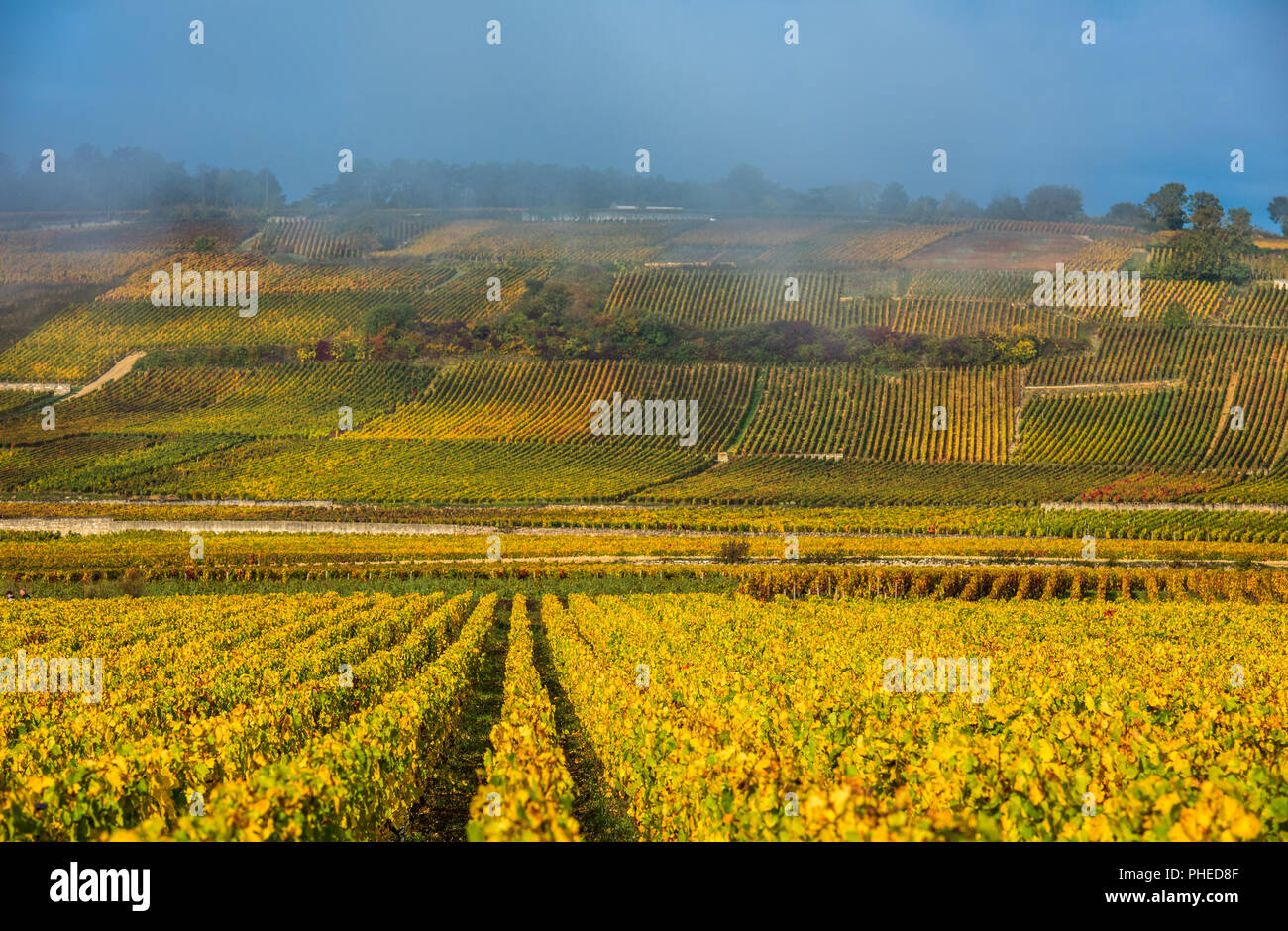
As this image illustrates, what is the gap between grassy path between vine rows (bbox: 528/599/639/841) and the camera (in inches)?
505

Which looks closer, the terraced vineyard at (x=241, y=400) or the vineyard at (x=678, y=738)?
the vineyard at (x=678, y=738)

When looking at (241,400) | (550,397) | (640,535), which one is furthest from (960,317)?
(241,400)

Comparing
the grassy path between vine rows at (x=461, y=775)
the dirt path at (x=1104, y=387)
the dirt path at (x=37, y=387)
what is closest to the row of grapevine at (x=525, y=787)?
the grassy path between vine rows at (x=461, y=775)

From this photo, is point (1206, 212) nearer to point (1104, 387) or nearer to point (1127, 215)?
point (1127, 215)

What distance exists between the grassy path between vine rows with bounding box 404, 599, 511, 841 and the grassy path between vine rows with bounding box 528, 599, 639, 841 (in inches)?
51.5

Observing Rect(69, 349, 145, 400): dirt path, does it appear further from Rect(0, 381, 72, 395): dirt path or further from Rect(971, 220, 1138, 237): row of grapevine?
Rect(971, 220, 1138, 237): row of grapevine

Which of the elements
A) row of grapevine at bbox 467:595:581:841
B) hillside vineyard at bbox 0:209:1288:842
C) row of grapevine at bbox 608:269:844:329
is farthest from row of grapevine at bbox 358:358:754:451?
row of grapevine at bbox 467:595:581:841

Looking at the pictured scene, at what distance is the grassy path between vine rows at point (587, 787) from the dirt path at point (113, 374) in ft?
322

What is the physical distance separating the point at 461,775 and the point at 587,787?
7.06 feet

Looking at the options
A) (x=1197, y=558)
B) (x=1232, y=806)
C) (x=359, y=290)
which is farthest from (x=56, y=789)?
(x=359, y=290)

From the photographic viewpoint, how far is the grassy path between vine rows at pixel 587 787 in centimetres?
1283

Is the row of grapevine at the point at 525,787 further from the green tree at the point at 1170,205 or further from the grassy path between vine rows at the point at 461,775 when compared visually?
the green tree at the point at 1170,205

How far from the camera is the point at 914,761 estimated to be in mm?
10484
